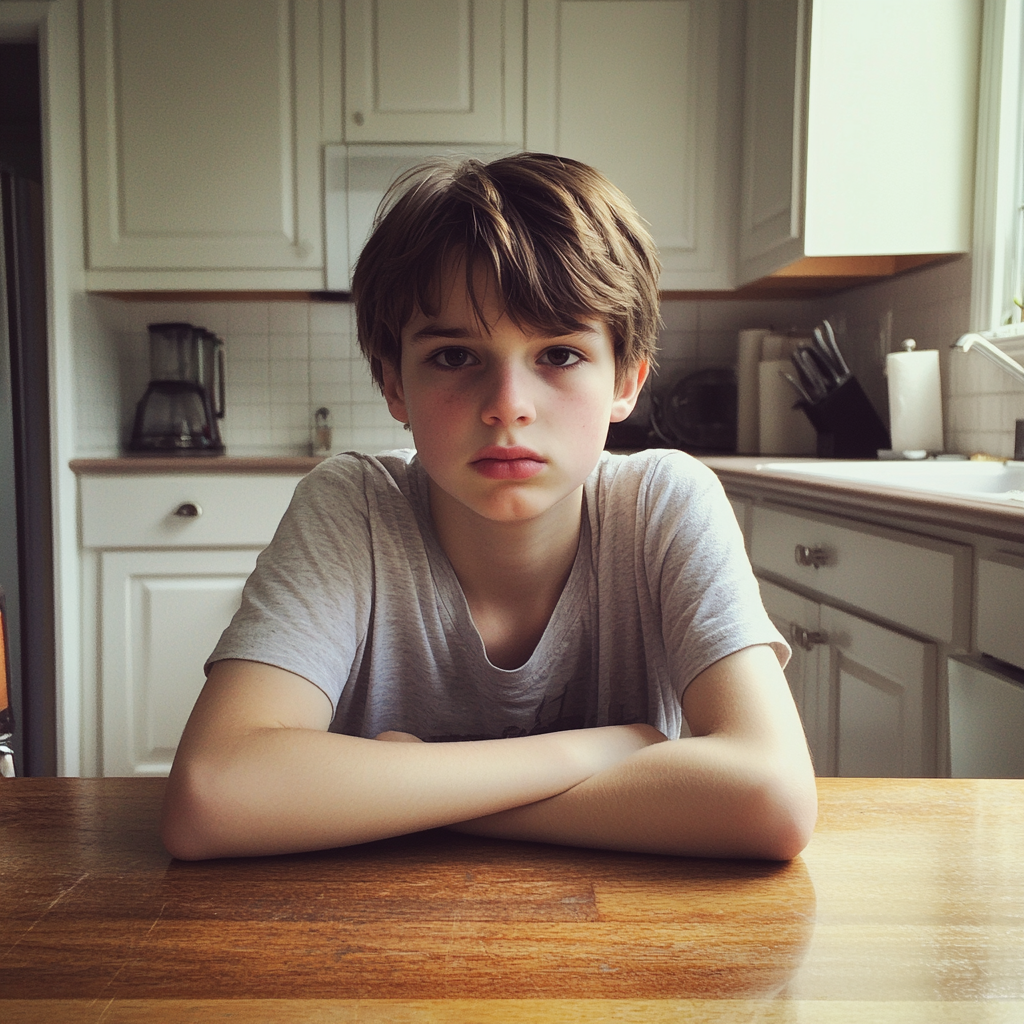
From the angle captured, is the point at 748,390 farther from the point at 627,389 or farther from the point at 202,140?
the point at 627,389

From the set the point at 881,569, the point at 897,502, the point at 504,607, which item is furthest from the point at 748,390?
the point at 504,607

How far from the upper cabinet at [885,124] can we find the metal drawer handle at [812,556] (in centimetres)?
91

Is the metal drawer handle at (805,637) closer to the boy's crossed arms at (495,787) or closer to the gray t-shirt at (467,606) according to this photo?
the gray t-shirt at (467,606)

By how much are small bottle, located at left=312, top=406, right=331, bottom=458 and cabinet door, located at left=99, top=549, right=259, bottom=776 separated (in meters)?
0.62

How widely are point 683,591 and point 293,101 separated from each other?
240cm

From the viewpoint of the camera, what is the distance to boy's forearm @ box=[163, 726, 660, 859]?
0.49m

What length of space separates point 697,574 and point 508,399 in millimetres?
224

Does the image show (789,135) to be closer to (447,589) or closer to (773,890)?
(447,589)

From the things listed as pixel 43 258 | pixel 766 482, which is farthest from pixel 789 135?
pixel 43 258

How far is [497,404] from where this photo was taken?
0.73 m

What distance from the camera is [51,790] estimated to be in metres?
0.54

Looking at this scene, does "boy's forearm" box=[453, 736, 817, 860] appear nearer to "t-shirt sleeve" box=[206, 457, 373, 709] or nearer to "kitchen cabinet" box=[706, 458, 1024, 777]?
"t-shirt sleeve" box=[206, 457, 373, 709]

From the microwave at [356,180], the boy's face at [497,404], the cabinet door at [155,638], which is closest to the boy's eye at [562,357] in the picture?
the boy's face at [497,404]

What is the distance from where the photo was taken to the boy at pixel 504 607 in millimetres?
528
